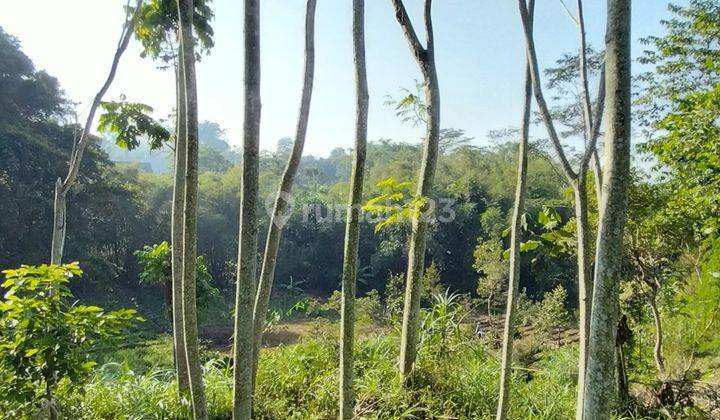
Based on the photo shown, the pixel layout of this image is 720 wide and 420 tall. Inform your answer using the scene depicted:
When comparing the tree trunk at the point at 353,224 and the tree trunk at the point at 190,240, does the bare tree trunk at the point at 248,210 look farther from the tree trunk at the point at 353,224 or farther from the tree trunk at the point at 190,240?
the tree trunk at the point at 353,224

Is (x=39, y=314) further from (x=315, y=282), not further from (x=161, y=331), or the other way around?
(x=315, y=282)

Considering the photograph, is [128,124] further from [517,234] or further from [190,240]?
[517,234]

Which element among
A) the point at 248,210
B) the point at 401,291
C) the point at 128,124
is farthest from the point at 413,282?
the point at 401,291

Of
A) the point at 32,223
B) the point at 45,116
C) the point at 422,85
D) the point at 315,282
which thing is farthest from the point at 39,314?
the point at 315,282

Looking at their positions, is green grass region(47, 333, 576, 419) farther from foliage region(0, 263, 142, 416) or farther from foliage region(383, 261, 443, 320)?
foliage region(383, 261, 443, 320)

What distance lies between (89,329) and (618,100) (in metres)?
2.94

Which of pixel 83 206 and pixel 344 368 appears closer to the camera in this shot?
pixel 344 368

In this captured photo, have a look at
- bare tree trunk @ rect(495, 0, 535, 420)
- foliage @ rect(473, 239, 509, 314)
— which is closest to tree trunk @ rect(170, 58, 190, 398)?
bare tree trunk @ rect(495, 0, 535, 420)

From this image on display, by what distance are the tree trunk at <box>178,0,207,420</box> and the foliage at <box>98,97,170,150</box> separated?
2062mm

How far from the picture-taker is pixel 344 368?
2.62 m

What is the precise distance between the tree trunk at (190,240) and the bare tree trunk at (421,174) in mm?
1464

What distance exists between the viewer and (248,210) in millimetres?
2221

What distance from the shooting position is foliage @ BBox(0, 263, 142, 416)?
8.23 ft

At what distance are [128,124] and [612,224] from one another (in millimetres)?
4507
